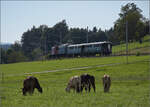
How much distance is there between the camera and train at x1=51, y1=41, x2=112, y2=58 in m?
67.8

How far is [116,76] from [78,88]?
1577 centimetres

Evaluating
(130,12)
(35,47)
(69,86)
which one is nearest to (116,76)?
(69,86)

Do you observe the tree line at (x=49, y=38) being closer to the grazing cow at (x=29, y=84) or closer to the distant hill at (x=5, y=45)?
the distant hill at (x=5, y=45)

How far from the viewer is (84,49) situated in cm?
7400

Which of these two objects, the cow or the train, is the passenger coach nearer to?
the train

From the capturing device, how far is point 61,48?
84.5 meters

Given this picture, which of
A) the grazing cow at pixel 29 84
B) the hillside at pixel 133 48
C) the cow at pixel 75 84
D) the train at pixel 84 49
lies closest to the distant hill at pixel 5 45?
the train at pixel 84 49

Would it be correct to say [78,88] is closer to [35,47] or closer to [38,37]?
[38,37]

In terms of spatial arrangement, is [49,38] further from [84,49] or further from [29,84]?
[29,84]

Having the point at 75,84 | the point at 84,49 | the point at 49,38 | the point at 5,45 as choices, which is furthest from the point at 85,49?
the point at 75,84

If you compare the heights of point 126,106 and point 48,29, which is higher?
point 48,29

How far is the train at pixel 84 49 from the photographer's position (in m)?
67.8

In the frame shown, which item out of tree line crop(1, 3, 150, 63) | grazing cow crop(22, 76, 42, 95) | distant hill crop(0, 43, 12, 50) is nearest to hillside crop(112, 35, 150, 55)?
tree line crop(1, 3, 150, 63)

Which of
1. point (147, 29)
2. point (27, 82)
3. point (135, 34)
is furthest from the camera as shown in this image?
point (147, 29)
